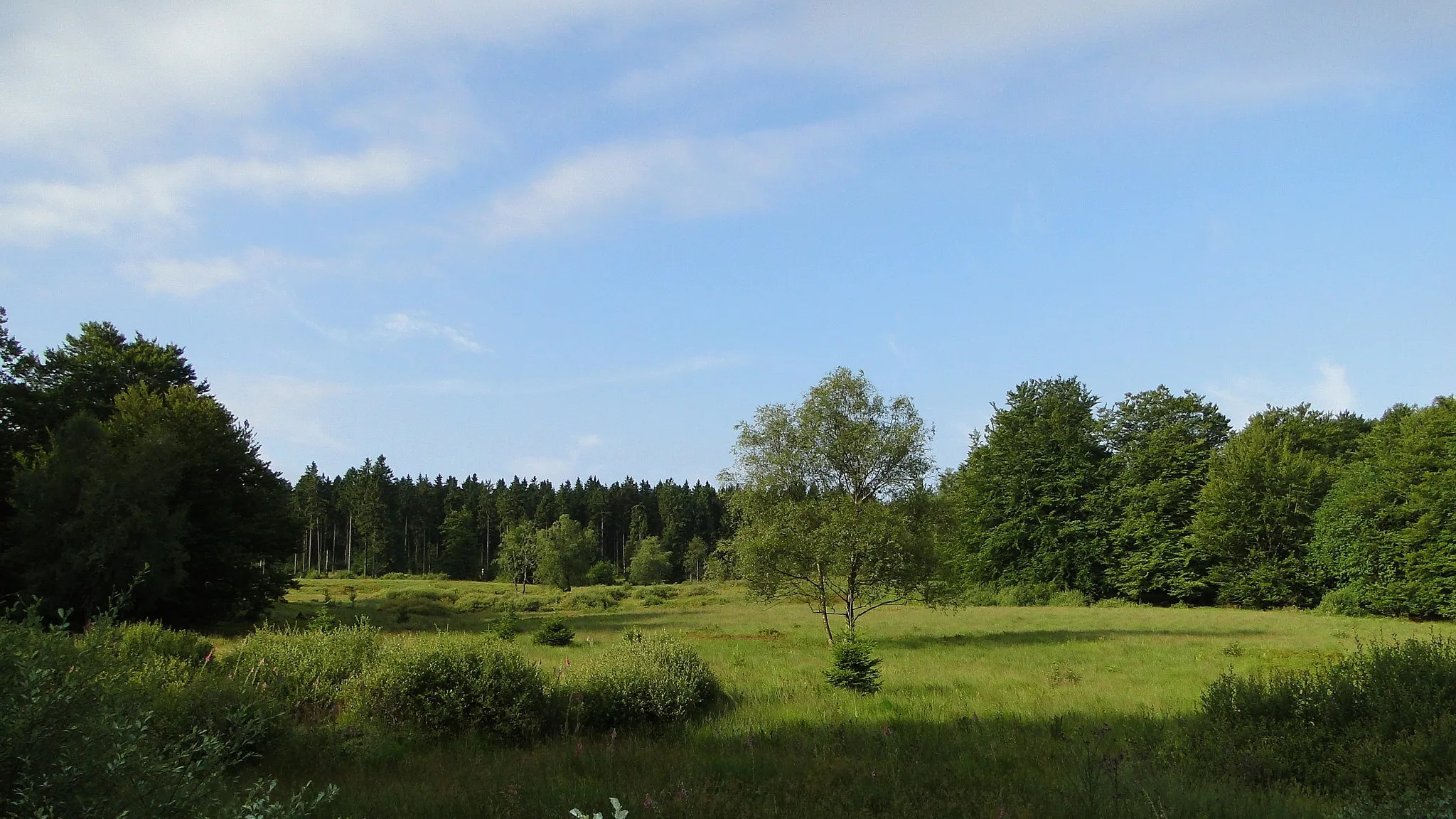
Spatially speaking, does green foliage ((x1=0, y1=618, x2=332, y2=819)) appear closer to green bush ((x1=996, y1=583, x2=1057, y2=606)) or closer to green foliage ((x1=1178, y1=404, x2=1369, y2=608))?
green foliage ((x1=1178, y1=404, x2=1369, y2=608))

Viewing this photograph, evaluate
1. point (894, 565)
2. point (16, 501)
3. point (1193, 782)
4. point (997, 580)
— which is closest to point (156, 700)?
point (1193, 782)

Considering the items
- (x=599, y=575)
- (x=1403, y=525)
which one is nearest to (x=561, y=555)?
(x=599, y=575)

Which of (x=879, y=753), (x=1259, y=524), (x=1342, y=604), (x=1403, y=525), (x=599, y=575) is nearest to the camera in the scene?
(x=879, y=753)

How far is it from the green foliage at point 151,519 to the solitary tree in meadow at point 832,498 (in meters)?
19.7

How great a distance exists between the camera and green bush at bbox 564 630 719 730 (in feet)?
41.4

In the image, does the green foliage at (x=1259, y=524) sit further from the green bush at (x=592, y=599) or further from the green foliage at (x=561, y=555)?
the green foliage at (x=561, y=555)

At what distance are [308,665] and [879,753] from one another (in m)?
9.53

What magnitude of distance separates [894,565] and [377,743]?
60.8ft

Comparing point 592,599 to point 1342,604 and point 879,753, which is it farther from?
point 879,753

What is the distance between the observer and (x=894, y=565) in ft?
85.7

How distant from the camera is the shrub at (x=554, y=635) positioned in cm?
2469

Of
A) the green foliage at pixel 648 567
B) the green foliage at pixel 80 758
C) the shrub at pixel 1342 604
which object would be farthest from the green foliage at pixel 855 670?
the green foliage at pixel 648 567

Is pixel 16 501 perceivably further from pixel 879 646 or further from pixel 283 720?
pixel 879 646

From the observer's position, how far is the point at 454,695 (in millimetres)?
11805
